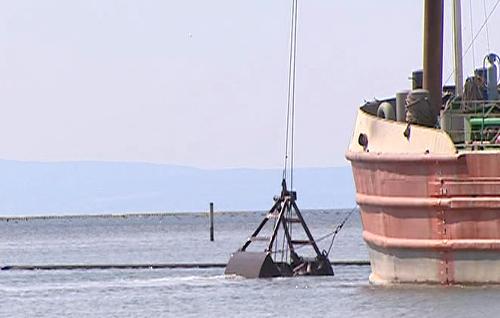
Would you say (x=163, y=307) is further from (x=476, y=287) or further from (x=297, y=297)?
(x=476, y=287)

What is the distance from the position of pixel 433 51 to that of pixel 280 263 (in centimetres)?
988

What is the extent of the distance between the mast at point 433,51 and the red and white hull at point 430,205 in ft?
7.31

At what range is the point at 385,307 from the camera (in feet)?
115

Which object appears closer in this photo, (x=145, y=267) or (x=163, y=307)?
(x=163, y=307)

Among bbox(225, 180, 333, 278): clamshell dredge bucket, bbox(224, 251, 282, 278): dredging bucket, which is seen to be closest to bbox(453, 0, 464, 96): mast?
bbox(225, 180, 333, 278): clamshell dredge bucket

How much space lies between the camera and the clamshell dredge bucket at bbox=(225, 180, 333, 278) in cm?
4619

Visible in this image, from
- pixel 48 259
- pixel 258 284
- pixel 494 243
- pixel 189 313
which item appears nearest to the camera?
pixel 494 243

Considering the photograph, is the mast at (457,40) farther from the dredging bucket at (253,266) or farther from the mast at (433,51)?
the dredging bucket at (253,266)

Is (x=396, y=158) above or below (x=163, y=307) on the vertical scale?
above

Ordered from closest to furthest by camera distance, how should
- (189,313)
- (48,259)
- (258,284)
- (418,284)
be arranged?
(418,284) → (189,313) → (258,284) → (48,259)

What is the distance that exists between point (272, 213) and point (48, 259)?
1353 inches

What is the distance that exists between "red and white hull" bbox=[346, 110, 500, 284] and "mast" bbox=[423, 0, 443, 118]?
2.23 metres

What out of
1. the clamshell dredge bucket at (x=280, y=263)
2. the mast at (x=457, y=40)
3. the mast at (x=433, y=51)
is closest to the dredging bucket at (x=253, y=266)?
the clamshell dredge bucket at (x=280, y=263)

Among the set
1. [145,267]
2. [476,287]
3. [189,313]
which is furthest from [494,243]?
[145,267]
